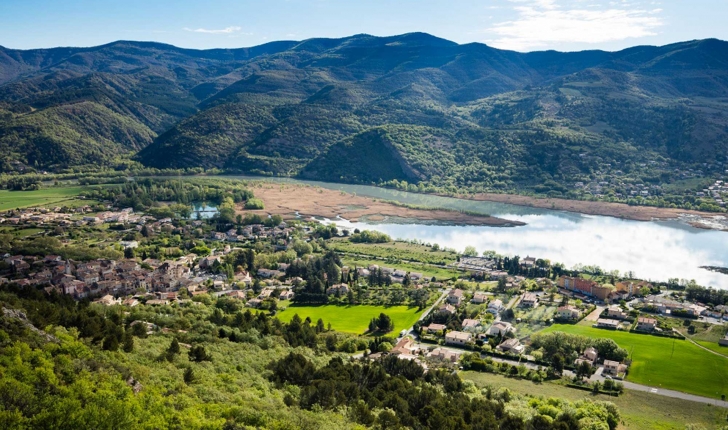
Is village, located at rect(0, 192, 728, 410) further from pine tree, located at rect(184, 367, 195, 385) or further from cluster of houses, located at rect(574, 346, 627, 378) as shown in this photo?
pine tree, located at rect(184, 367, 195, 385)

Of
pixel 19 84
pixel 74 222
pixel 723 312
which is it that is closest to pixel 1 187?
pixel 74 222

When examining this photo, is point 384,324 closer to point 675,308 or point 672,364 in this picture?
point 672,364

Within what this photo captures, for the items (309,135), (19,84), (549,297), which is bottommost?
(549,297)

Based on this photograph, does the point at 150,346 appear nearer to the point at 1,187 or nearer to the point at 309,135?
the point at 1,187

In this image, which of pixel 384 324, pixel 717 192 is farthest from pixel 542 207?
pixel 384 324

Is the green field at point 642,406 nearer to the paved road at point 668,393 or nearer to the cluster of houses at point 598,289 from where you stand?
the paved road at point 668,393

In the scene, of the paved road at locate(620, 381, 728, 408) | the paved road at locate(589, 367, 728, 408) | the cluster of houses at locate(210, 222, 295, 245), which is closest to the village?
the paved road at locate(589, 367, 728, 408)

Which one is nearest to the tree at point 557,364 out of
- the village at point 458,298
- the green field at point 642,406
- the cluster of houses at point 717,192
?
the village at point 458,298
